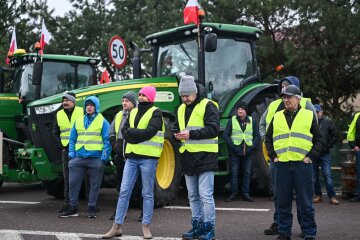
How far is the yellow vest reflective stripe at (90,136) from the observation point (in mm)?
8172


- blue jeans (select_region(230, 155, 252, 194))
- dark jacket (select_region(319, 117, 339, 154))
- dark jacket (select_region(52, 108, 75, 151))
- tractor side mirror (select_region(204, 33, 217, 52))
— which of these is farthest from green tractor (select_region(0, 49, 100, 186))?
dark jacket (select_region(319, 117, 339, 154))

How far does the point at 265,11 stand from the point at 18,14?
29.5ft

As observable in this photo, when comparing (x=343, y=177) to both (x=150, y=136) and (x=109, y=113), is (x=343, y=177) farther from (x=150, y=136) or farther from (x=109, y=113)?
(x=150, y=136)

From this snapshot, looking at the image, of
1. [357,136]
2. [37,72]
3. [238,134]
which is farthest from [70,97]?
[357,136]

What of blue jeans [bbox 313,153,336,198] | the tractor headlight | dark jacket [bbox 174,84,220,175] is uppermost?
the tractor headlight

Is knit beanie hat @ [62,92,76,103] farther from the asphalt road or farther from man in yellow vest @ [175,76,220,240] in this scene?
man in yellow vest @ [175,76,220,240]

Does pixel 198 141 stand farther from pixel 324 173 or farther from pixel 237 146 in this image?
pixel 324 173

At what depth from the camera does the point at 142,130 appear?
6.58 metres

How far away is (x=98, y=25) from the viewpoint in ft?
88.0

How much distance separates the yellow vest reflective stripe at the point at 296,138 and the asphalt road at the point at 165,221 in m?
1.10

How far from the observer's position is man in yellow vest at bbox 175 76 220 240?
620cm

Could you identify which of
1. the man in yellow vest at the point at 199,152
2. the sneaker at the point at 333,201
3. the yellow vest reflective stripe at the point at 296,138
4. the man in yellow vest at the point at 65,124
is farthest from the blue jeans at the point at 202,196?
the sneaker at the point at 333,201

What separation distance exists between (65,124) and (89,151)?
784mm

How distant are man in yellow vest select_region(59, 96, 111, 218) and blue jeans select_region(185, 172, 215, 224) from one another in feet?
7.16
